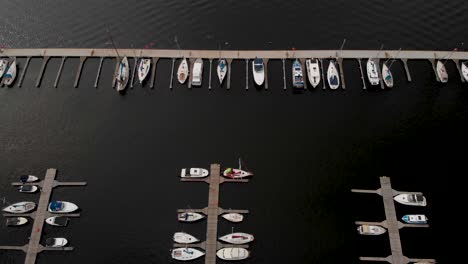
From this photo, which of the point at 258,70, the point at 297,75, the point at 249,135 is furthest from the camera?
the point at 258,70

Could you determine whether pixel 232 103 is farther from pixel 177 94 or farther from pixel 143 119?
pixel 143 119

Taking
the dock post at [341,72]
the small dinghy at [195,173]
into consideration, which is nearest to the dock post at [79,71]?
the small dinghy at [195,173]

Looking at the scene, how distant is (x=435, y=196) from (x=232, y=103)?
47.1m

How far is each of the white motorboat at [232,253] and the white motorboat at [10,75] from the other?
2620 inches

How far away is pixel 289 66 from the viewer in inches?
3546

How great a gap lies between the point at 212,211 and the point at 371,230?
30.1m

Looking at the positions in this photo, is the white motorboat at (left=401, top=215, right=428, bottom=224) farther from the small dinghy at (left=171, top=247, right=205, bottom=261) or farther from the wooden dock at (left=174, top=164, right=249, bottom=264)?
the small dinghy at (left=171, top=247, right=205, bottom=261)

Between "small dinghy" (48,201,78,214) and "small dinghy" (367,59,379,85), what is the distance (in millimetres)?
71337

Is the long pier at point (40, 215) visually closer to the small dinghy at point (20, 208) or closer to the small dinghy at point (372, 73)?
the small dinghy at point (20, 208)

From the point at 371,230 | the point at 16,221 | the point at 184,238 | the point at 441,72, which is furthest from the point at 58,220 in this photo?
the point at 441,72

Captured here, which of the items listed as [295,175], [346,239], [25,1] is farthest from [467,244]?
[25,1]

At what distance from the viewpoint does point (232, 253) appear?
64.9m

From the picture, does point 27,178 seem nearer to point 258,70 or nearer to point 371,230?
point 258,70

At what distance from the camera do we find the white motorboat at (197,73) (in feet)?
285
